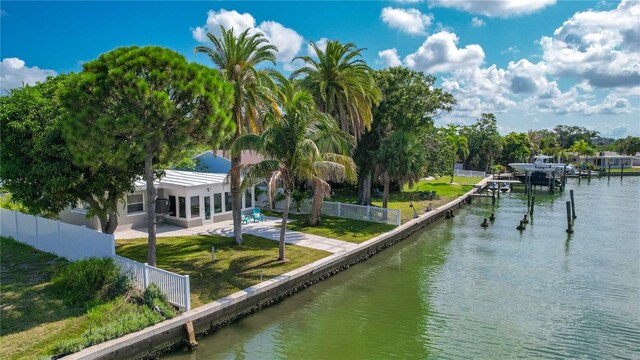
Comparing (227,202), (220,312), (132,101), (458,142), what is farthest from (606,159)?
(132,101)

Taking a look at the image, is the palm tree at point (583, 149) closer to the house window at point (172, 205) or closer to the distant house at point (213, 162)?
the distant house at point (213, 162)

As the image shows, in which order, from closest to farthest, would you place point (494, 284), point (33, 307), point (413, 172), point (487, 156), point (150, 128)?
1. point (33, 307)
2. point (150, 128)
3. point (494, 284)
4. point (413, 172)
5. point (487, 156)

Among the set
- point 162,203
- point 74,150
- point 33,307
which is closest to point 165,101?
point 74,150

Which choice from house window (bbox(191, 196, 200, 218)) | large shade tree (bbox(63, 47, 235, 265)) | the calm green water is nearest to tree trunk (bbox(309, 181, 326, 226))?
the calm green water

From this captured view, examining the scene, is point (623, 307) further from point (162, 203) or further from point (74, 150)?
point (162, 203)

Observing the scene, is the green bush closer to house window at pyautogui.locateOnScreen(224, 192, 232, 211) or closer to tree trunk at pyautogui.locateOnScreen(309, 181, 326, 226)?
house window at pyautogui.locateOnScreen(224, 192, 232, 211)

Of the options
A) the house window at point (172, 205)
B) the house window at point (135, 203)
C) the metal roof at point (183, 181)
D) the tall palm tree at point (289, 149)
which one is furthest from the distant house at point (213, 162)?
the tall palm tree at point (289, 149)
